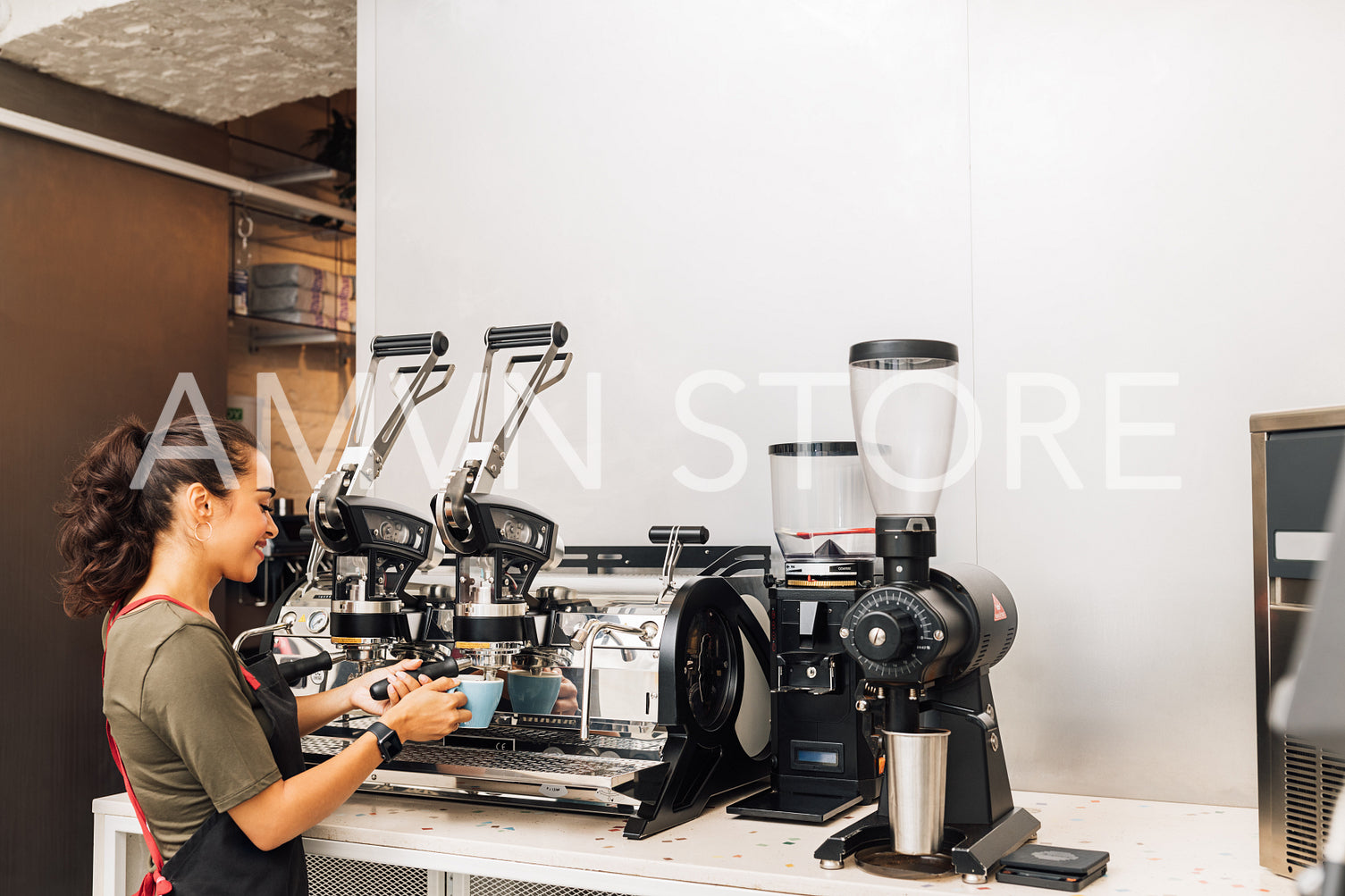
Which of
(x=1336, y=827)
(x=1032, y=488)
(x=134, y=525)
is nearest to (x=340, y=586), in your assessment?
(x=134, y=525)

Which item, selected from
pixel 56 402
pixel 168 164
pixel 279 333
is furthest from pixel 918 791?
pixel 279 333

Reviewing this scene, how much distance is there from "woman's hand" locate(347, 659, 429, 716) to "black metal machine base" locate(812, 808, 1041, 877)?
64 cm

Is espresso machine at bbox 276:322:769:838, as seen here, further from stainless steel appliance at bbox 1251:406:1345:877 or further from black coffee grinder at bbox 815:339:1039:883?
stainless steel appliance at bbox 1251:406:1345:877

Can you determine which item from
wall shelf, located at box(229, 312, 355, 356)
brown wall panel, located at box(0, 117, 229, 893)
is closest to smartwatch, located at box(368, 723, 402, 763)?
brown wall panel, located at box(0, 117, 229, 893)

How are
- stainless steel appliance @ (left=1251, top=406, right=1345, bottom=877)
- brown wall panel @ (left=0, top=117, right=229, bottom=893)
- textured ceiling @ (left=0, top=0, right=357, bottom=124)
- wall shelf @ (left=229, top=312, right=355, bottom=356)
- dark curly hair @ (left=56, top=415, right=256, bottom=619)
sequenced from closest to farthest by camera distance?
stainless steel appliance @ (left=1251, top=406, right=1345, bottom=877) < dark curly hair @ (left=56, top=415, right=256, bottom=619) < textured ceiling @ (left=0, top=0, right=357, bottom=124) < brown wall panel @ (left=0, top=117, right=229, bottom=893) < wall shelf @ (left=229, top=312, right=355, bottom=356)

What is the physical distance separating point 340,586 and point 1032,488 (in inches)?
48.9

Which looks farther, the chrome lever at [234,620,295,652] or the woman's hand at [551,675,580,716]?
the chrome lever at [234,620,295,652]

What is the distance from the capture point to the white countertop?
1.38 metres

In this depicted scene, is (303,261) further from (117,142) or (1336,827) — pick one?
(1336,827)

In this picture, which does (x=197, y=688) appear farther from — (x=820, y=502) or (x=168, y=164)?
(x=168, y=164)

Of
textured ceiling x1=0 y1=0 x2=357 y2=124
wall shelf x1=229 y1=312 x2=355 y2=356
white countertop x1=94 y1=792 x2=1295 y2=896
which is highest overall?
textured ceiling x1=0 y1=0 x2=357 y2=124

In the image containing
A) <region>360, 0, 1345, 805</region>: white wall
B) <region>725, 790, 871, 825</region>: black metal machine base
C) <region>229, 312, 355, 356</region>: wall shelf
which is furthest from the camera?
<region>229, 312, 355, 356</region>: wall shelf

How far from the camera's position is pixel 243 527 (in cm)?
158

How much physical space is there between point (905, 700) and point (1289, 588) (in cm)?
52
